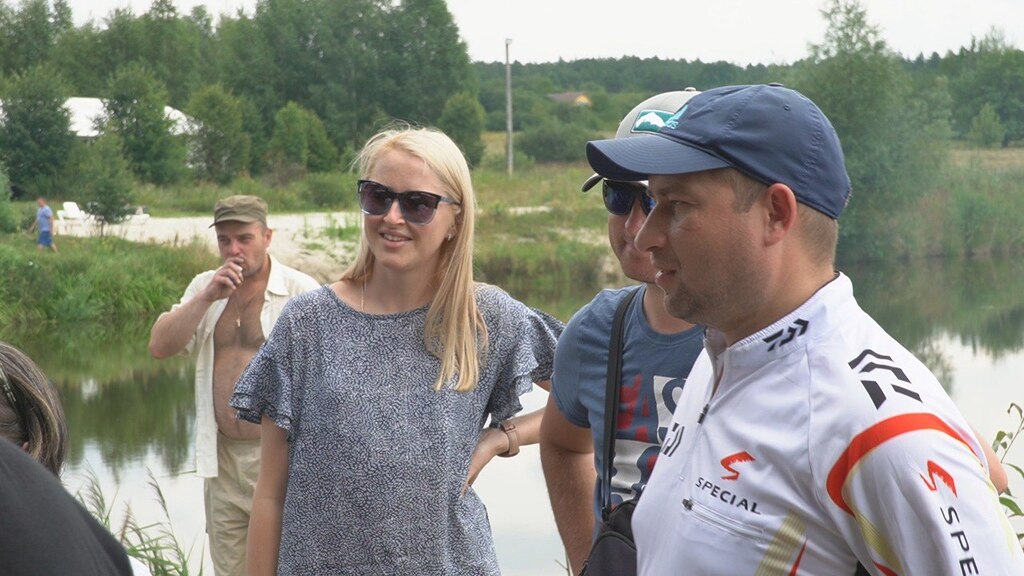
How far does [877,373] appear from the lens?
140 cm

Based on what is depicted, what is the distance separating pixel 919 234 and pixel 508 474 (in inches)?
785

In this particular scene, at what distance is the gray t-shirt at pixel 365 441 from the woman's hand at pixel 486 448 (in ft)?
0.17

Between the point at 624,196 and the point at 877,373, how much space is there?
0.97 m

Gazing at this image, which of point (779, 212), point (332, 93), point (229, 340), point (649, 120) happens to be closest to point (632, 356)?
point (649, 120)

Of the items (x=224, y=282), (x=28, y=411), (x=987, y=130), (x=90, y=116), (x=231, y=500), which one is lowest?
(x=987, y=130)

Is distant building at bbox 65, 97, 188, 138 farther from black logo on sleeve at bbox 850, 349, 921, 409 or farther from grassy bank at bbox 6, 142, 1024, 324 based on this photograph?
black logo on sleeve at bbox 850, 349, 921, 409

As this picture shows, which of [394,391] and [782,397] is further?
[394,391]

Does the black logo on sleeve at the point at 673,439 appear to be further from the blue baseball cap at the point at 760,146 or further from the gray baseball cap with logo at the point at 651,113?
the gray baseball cap with logo at the point at 651,113

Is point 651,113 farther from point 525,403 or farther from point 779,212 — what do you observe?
point 525,403

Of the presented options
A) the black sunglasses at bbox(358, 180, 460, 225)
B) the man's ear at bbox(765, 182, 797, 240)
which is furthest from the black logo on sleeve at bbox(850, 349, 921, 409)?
the black sunglasses at bbox(358, 180, 460, 225)

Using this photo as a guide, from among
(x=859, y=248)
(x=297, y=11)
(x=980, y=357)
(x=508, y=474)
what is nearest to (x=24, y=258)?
(x=508, y=474)

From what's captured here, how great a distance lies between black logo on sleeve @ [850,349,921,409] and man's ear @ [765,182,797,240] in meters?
0.19

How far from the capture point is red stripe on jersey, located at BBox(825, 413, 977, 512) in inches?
52.4

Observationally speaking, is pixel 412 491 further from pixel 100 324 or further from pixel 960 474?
pixel 100 324
